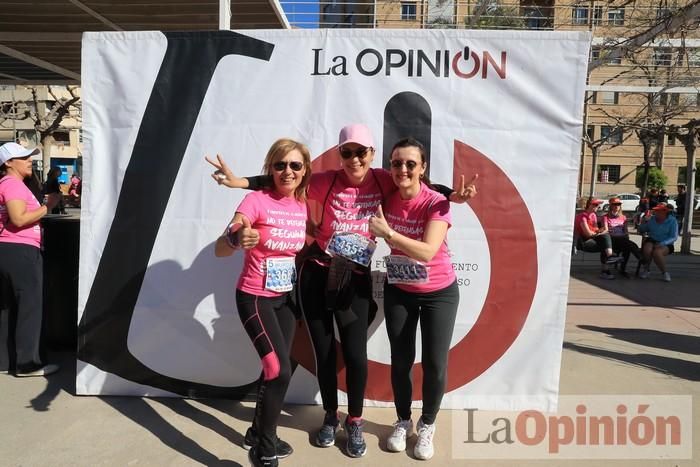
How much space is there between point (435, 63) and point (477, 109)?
16.0 inches

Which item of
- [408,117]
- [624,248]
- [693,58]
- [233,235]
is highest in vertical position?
[693,58]

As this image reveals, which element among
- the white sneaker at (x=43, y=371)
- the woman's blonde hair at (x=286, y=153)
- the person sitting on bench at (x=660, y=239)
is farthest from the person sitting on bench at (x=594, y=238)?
the white sneaker at (x=43, y=371)

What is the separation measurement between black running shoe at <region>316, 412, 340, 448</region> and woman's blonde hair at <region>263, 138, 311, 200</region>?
51.9 inches

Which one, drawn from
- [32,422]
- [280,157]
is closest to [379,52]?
[280,157]

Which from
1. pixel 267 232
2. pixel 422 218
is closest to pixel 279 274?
pixel 267 232

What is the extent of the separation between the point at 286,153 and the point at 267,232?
423 millimetres

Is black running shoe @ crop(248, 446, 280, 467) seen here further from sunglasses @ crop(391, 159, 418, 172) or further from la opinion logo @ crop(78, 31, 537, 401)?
sunglasses @ crop(391, 159, 418, 172)

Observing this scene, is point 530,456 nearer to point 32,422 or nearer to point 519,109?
point 519,109

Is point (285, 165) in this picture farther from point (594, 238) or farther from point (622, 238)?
point (622, 238)

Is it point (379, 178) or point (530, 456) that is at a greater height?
point (379, 178)

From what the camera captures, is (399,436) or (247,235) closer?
(247,235)

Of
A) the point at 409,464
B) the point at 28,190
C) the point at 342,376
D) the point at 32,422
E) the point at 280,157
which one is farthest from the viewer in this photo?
the point at 28,190

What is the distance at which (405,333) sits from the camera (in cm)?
279

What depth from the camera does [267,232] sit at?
2.61 m
